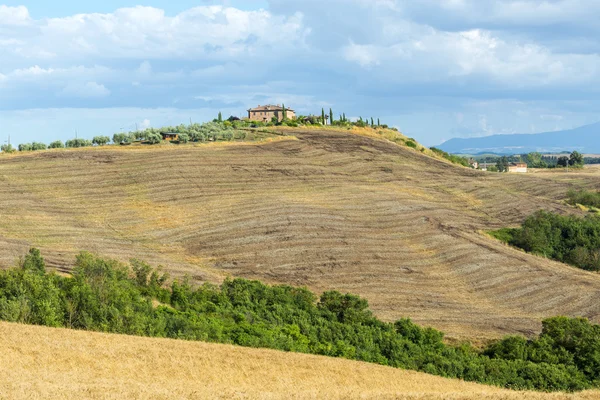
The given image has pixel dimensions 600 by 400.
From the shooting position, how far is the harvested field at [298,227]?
65.2m

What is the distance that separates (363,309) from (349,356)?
15295 millimetres

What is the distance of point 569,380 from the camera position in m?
43.8

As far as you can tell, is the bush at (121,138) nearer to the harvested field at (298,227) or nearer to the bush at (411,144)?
the harvested field at (298,227)

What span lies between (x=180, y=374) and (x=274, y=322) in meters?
18.8

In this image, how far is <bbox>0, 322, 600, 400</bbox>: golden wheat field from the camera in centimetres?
2636

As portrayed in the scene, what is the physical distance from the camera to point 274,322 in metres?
49.3

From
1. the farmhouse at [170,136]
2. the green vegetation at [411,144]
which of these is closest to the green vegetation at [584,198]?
the green vegetation at [411,144]

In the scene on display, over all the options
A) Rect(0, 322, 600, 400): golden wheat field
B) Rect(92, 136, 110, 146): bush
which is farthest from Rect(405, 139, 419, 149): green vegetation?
Rect(0, 322, 600, 400): golden wheat field

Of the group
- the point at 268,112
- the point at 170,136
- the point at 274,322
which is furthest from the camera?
the point at 268,112

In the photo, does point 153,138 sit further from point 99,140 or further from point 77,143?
point 77,143

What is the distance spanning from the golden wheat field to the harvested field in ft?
81.1

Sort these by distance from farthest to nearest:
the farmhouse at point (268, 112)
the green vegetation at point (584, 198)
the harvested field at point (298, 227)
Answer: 1. the farmhouse at point (268, 112)
2. the green vegetation at point (584, 198)
3. the harvested field at point (298, 227)

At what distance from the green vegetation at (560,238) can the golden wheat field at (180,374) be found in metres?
50.5

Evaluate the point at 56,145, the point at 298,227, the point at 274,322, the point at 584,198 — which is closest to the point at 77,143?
the point at 56,145
